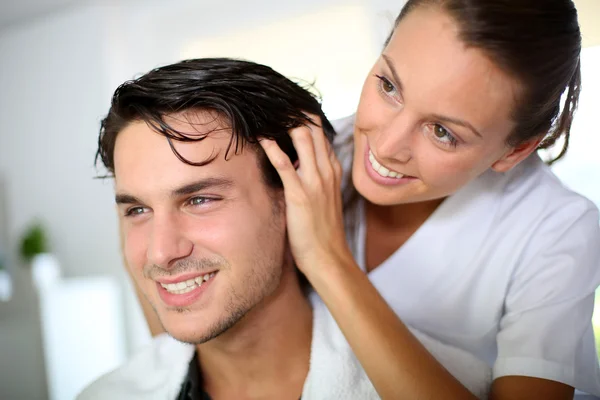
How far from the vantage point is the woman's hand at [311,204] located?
76 centimetres

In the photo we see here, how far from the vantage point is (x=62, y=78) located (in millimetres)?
1688

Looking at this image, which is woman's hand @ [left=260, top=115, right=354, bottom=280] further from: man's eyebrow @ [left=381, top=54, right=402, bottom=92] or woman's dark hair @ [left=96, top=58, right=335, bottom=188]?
man's eyebrow @ [left=381, top=54, right=402, bottom=92]

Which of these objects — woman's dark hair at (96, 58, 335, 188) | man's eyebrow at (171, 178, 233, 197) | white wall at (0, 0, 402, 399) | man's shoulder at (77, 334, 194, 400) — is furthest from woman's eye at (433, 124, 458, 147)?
white wall at (0, 0, 402, 399)

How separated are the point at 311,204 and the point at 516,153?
342 mm

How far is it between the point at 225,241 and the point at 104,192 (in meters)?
1.08

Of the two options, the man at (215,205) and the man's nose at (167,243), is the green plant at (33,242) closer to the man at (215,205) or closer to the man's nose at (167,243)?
the man at (215,205)

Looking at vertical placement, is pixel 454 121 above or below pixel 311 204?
above

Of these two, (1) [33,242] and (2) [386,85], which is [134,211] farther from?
(1) [33,242]

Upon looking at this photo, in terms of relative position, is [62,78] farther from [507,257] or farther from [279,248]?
[507,257]

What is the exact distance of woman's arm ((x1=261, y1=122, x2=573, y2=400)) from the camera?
72cm

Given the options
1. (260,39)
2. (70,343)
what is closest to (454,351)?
(260,39)

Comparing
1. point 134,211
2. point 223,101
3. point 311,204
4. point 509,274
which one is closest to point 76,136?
point 134,211

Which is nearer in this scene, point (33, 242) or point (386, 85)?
point (386, 85)

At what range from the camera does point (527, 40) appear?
63 cm
